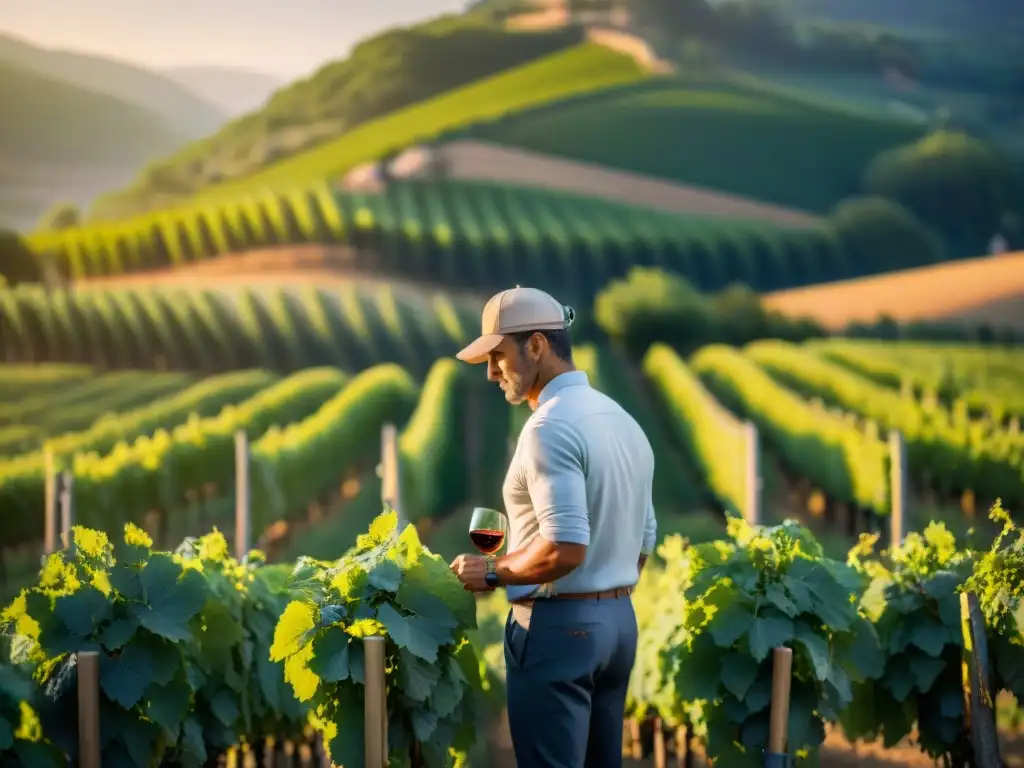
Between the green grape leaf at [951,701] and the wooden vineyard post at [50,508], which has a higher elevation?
the wooden vineyard post at [50,508]

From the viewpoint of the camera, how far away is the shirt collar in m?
2.87

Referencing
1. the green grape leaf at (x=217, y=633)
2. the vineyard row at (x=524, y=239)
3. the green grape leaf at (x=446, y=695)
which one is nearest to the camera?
the green grape leaf at (x=446, y=695)

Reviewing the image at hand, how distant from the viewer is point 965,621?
3688 millimetres

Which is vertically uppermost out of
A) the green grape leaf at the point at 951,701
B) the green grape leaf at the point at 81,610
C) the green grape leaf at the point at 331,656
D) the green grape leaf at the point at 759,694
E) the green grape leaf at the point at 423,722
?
the green grape leaf at the point at 81,610

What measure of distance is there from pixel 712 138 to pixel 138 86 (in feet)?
14.7

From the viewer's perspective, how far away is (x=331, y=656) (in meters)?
3.15

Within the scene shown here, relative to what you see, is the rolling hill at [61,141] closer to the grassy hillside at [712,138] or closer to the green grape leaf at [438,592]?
the grassy hillside at [712,138]

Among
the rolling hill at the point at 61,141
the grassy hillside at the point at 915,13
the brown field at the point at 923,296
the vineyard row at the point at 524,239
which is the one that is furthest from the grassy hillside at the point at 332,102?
the brown field at the point at 923,296

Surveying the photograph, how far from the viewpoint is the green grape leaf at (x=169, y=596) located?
10.7 ft

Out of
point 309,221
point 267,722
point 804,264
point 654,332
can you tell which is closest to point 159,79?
point 309,221

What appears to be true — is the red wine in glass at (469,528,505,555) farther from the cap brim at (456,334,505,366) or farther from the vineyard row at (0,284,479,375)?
the vineyard row at (0,284,479,375)

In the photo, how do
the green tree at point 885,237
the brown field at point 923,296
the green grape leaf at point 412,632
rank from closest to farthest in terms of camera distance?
the green grape leaf at point 412,632, the brown field at point 923,296, the green tree at point 885,237

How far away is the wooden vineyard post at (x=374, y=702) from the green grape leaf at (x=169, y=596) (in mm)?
473

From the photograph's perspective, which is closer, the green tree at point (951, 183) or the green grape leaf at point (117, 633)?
the green grape leaf at point (117, 633)
